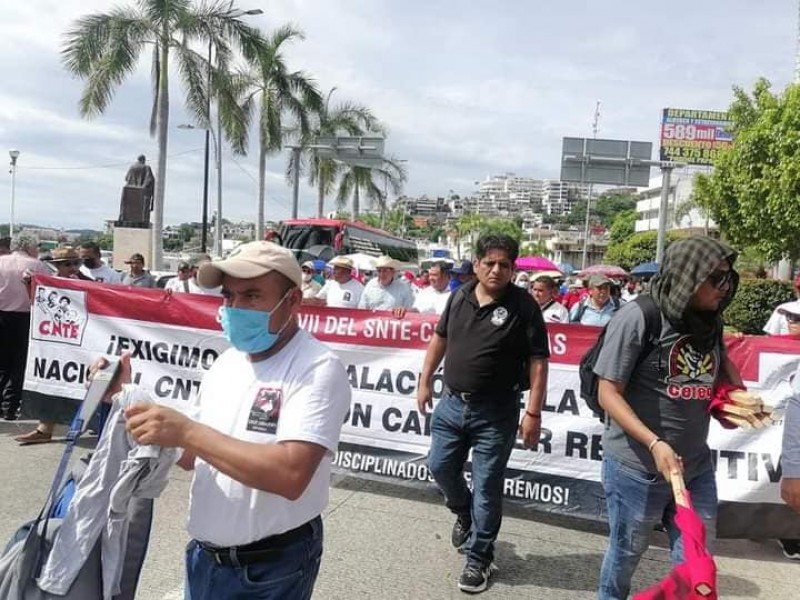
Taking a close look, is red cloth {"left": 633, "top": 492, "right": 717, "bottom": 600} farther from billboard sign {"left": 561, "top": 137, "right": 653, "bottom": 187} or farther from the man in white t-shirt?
billboard sign {"left": 561, "top": 137, "right": 653, "bottom": 187}

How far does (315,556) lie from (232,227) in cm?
14792

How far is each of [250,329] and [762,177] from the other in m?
21.0

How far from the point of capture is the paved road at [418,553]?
359 cm

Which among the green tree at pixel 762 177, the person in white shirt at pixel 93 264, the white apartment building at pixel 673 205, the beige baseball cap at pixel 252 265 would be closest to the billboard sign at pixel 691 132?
the white apartment building at pixel 673 205

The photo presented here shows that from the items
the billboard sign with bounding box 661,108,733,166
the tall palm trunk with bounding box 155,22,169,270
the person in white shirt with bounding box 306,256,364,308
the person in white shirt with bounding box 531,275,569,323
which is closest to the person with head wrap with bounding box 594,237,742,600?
the person in white shirt with bounding box 531,275,569,323

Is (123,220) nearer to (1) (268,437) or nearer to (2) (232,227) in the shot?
(1) (268,437)

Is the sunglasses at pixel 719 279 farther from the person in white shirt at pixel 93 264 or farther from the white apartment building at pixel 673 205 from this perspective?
the white apartment building at pixel 673 205

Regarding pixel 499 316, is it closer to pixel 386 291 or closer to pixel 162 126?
pixel 386 291

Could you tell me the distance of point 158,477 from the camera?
5.99 feet

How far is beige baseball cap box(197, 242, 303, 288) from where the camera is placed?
1811 millimetres

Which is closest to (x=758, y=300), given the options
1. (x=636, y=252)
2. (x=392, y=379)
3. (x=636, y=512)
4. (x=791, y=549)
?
(x=791, y=549)

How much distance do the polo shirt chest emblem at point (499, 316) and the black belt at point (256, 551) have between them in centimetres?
199

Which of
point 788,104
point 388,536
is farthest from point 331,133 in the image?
point 388,536

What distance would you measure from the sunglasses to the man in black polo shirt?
1.26 m
